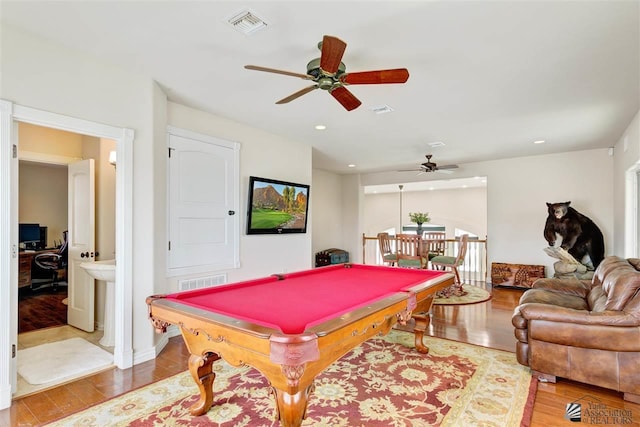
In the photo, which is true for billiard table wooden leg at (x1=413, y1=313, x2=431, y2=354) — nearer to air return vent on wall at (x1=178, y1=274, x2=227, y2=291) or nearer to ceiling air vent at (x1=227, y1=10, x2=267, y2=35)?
air return vent on wall at (x1=178, y1=274, x2=227, y2=291)

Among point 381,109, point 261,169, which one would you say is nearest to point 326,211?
point 261,169

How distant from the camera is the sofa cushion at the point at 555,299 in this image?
298cm

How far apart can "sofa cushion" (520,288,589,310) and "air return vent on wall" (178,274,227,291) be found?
3.31 meters

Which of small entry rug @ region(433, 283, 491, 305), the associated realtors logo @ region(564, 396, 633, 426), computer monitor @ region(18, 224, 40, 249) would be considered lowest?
small entry rug @ region(433, 283, 491, 305)

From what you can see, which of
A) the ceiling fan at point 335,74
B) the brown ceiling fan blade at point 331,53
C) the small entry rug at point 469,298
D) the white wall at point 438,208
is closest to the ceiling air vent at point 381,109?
the ceiling fan at point 335,74

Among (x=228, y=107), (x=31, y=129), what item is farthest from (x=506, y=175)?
(x=31, y=129)

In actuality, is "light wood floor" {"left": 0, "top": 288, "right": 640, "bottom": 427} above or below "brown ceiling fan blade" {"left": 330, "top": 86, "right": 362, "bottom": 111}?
below

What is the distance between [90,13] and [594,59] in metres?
3.79

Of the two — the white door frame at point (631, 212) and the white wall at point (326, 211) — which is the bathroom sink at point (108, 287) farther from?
the white door frame at point (631, 212)

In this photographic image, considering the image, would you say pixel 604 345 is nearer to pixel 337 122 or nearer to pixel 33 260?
pixel 337 122

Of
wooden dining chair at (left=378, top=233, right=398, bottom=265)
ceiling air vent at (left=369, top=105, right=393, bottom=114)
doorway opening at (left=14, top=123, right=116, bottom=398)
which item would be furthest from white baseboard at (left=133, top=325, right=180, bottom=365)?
wooden dining chair at (left=378, top=233, right=398, bottom=265)

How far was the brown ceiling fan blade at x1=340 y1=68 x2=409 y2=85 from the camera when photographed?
221 cm

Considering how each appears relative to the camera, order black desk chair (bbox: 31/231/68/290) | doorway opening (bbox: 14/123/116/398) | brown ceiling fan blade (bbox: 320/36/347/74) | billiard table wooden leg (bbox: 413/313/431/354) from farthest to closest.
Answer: black desk chair (bbox: 31/231/68/290), doorway opening (bbox: 14/123/116/398), billiard table wooden leg (bbox: 413/313/431/354), brown ceiling fan blade (bbox: 320/36/347/74)

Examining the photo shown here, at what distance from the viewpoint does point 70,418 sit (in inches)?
80.5
